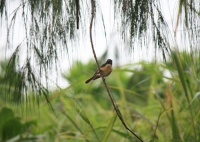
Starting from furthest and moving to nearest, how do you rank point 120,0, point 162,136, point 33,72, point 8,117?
point 8,117, point 162,136, point 33,72, point 120,0

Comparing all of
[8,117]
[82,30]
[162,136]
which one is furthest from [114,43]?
[8,117]

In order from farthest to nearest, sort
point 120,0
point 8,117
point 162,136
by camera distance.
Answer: point 8,117 → point 162,136 → point 120,0

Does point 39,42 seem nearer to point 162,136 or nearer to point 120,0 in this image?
point 120,0

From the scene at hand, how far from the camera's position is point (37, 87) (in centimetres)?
134

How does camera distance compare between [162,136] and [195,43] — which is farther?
[162,136]

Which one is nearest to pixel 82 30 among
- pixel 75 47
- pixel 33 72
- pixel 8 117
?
pixel 75 47

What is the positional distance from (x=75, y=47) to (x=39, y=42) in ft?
0.35

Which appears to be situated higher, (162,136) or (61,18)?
(61,18)

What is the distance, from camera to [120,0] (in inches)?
47.8

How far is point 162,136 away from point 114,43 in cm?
73

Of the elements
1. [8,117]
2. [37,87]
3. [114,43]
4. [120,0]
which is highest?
[120,0]

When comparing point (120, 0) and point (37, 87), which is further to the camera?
point (37, 87)

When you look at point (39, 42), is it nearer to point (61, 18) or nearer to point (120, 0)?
point (61, 18)

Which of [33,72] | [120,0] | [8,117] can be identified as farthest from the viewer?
[8,117]
